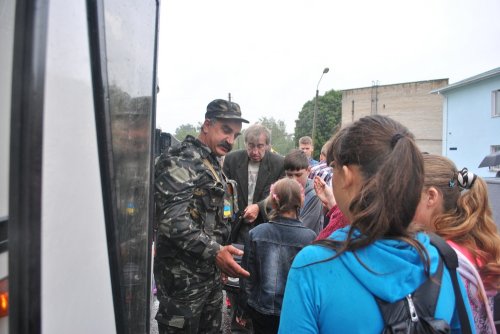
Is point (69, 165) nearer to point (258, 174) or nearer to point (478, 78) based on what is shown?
point (258, 174)

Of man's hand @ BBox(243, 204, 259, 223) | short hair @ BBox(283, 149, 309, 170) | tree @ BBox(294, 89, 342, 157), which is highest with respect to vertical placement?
tree @ BBox(294, 89, 342, 157)

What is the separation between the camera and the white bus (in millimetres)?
687

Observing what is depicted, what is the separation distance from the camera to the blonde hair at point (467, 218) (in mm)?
1609

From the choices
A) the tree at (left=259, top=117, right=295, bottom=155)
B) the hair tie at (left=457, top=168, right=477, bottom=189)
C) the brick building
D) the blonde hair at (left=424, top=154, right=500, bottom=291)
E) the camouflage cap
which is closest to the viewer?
the blonde hair at (left=424, top=154, right=500, bottom=291)

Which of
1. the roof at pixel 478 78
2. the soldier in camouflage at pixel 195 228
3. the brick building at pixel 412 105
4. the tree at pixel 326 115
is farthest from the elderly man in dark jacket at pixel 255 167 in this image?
the tree at pixel 326 115

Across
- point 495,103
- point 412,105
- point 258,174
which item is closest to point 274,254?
point 258,174

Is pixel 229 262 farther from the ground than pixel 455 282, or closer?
closer

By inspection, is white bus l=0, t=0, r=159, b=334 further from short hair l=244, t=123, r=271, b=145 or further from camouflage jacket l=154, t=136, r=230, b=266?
short hair l=244, t=123, r=271, b=145

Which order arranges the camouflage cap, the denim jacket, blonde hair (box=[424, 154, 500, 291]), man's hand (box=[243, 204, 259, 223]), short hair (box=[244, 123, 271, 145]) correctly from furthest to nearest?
short hair (box=[244, 123, 271, 145]), man's hand (box=[243, 204, 259, 223]), the denim jacket, the camouflage cap, blonde hair (box=[424, 154, 500, 291])

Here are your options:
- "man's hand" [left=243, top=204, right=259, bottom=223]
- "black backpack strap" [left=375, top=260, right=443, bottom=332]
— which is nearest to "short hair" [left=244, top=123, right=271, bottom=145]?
"man's hand" [left=243, top=204, right=259, bottom=223]

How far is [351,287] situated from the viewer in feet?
3.27

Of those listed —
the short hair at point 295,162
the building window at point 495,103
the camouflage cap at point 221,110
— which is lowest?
the short hair at point 295,162

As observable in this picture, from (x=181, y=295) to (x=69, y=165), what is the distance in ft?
5.11

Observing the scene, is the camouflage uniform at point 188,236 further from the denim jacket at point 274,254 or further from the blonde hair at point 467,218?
the blonde hair at point 467,218
